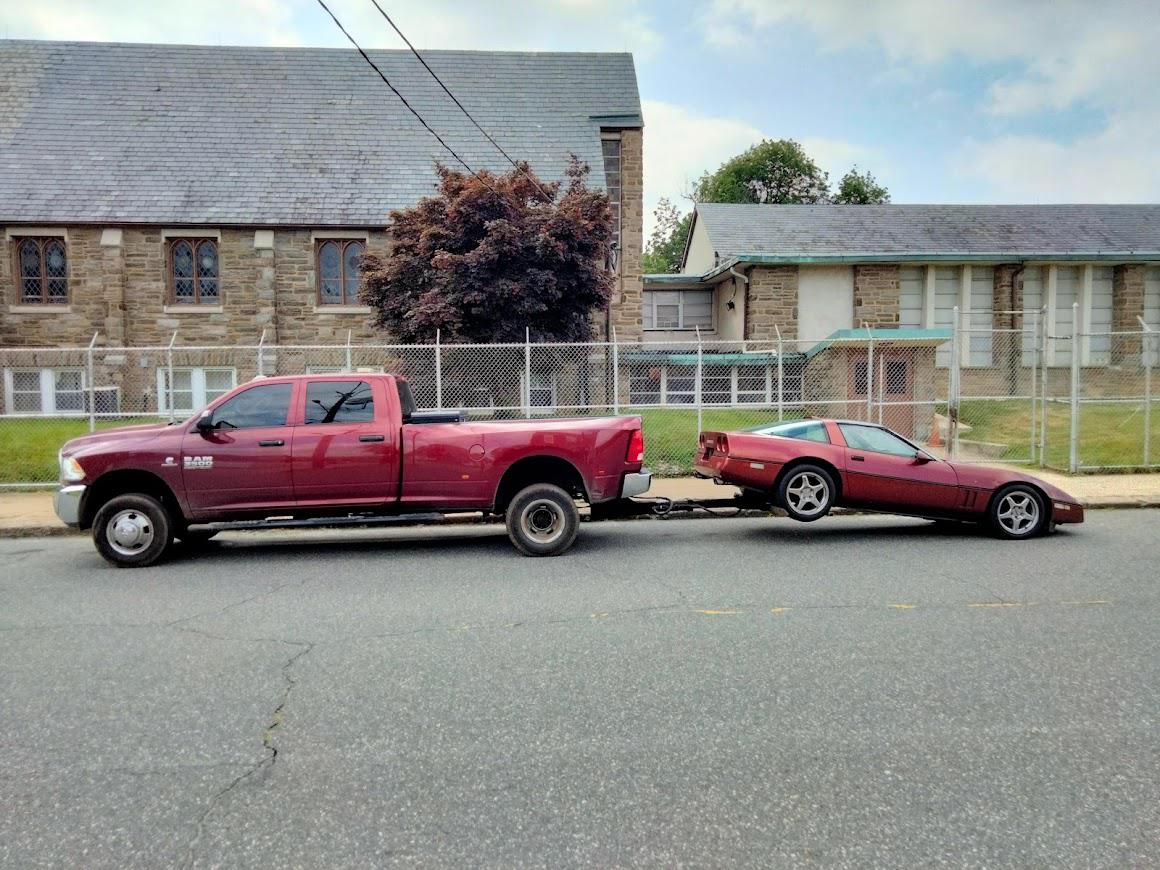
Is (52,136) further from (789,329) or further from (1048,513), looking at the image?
(1048,513)

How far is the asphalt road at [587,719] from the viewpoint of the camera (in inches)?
123

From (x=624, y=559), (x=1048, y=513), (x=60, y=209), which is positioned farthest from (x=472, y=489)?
(x=60, y=209)

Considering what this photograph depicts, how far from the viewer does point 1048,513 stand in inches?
371

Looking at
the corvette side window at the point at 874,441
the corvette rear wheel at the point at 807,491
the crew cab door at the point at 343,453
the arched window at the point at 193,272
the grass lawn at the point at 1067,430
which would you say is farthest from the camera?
the arched window at the point at 193,272

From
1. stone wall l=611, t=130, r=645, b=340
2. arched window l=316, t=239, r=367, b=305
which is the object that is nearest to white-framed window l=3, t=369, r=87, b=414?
arched window l=316, t=239, r=367, b=305

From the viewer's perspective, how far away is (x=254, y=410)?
8641 millimetres

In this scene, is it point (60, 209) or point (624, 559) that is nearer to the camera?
point (624, 559)

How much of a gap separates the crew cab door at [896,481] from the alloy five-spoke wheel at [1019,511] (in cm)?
51

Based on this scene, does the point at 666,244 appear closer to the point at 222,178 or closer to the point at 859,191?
the point at 859,191

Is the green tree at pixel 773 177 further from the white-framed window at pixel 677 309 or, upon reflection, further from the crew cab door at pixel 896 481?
the crew cab door at pixel 896 481

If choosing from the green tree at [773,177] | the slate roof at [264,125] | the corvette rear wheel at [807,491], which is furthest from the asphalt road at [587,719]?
the green tree at [773,177]

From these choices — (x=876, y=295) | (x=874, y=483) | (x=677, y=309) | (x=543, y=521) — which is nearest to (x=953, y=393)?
(x=874, y=483)

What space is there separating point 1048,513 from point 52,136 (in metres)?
29.2

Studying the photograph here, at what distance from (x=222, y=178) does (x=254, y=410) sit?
20.9 meters
